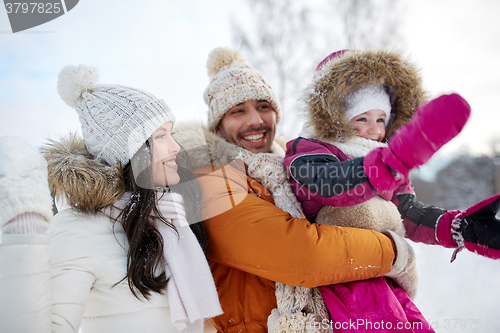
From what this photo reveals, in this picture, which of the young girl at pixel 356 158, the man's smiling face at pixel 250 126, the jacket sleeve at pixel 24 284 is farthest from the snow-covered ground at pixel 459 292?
the jacket sleeve at pixel 24 284

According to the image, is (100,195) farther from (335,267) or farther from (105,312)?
(335,267)

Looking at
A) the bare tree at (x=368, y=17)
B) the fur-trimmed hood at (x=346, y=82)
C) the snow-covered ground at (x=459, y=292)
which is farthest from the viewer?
the bare tree at (x=368, y=17)

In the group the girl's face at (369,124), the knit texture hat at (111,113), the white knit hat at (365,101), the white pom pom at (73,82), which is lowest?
the girl's face at (369,124)

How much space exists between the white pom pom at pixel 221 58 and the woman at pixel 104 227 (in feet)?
2.98

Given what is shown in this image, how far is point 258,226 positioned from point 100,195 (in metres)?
0.71

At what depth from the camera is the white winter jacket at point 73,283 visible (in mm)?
907

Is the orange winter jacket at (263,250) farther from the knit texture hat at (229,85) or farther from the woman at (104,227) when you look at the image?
the knit texture hat at (229,85)

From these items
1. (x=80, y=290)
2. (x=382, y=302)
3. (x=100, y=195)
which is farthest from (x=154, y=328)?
(x=382, y=302)

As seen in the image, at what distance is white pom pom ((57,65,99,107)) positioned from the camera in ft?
4.84

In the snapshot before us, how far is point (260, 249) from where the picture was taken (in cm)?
128

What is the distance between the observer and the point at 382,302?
1281mm

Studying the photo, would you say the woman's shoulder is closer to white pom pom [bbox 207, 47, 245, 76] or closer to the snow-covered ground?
white pom pom [bbox 207, 47, 245, 76]

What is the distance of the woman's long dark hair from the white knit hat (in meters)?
1.06

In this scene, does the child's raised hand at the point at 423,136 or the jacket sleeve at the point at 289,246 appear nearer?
the child's raised hand at the point at 423,136
